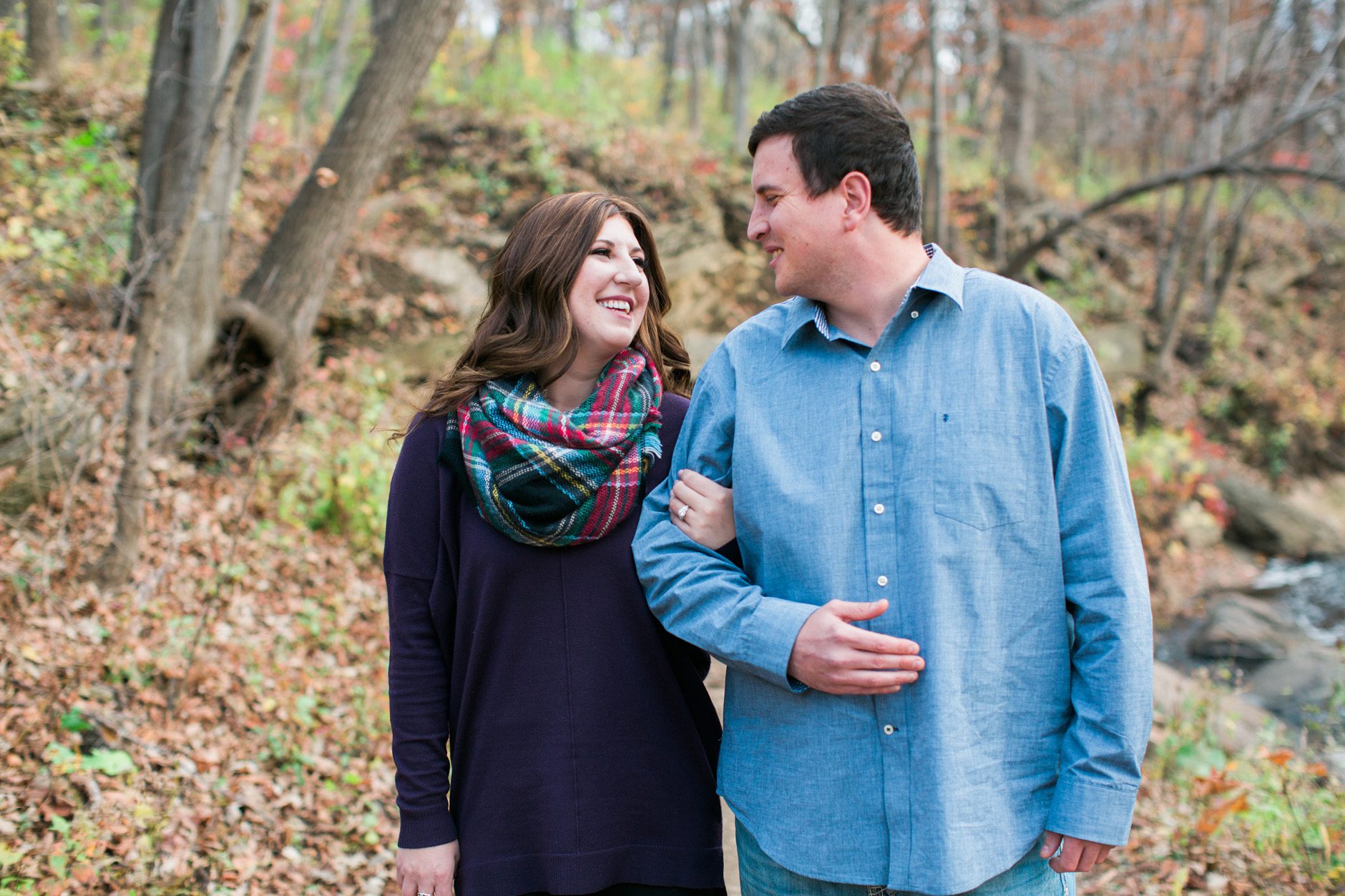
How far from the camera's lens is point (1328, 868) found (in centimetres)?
366

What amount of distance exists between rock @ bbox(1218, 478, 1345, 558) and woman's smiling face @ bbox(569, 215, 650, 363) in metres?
11.6

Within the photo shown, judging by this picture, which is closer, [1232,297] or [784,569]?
[784,569]

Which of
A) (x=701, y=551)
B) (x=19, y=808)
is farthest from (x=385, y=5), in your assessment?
(x=701, y=551)

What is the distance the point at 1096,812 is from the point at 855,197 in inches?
51.4

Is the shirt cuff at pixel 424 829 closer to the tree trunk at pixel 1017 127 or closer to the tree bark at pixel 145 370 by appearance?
the tree bark at pixel 145 370

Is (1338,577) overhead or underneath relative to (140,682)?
underneath

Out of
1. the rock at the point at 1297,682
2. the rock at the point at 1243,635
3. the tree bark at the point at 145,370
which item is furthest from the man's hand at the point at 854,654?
the rock at the point at 1243,635

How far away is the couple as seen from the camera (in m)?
1.83

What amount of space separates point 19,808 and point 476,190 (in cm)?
825

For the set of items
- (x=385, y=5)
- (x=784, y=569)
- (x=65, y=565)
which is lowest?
(x=65, y=565)

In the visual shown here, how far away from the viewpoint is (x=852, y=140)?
6.66 feet

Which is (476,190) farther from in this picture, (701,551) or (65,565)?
(701,551)

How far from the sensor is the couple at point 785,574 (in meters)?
1.83

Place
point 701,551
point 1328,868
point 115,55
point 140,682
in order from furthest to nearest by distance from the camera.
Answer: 1. point 115,55
2. point 140,682
3. point 1328,868
4. point 701,551
